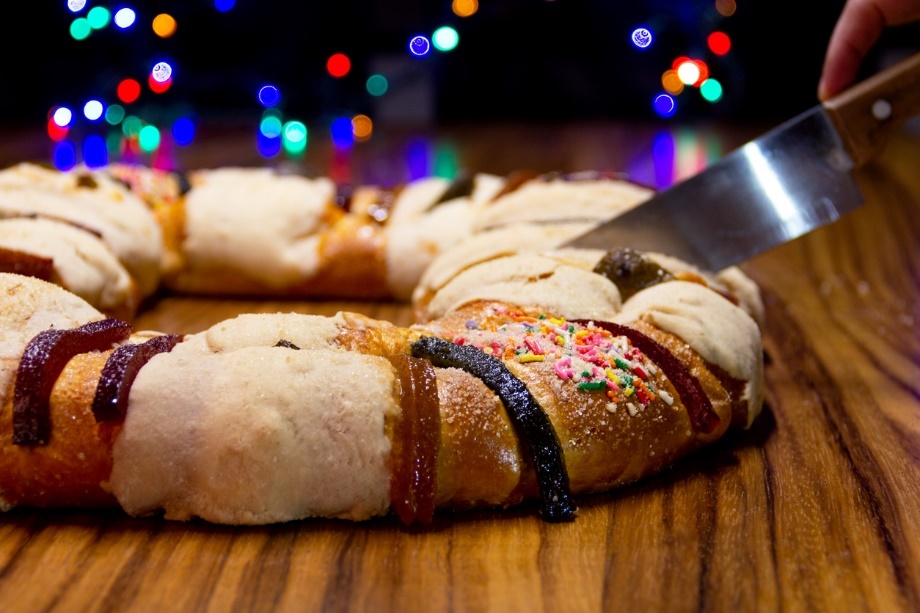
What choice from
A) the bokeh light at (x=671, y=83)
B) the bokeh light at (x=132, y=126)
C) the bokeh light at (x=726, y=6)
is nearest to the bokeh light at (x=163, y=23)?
the bokeh light at (x=132, y=126)

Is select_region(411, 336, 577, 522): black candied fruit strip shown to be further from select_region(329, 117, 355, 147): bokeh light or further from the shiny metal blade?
select_region(329, 117, 355, 147): bokeh light

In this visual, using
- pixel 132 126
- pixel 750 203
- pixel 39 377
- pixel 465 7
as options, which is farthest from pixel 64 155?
pixel 750 203

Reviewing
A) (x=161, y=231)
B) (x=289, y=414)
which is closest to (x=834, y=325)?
(x=289, y=414)

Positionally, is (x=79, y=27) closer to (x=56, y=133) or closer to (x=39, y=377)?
(x=56, y=133)

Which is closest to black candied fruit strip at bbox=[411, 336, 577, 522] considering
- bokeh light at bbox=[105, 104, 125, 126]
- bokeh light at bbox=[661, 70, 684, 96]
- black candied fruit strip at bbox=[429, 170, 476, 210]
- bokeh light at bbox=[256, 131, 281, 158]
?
black candied fruit strip at bbox=[429, 170, 476, 210]

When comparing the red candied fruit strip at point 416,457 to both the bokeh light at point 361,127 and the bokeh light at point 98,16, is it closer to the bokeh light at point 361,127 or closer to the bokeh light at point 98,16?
the bokeh light at point 98,16

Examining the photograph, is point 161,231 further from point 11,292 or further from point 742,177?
point 742,177
